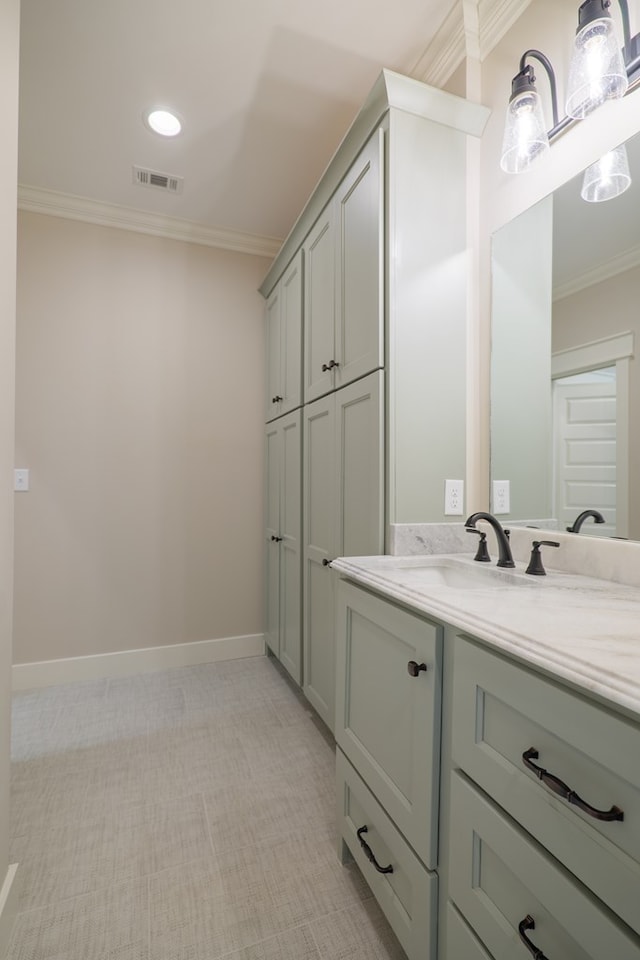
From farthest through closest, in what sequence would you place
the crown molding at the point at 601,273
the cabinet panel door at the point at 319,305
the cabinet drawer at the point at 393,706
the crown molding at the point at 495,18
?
the cabinet panel door at the point at 319,305 < the crown molding at the point at 495,18 < the crown molding at the point at 601,273 < the cabinet drawer at the point at 393,706

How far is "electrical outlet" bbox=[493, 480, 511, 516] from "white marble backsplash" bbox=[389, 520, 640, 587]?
53 millimetres

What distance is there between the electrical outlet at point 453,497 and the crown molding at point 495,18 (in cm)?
151

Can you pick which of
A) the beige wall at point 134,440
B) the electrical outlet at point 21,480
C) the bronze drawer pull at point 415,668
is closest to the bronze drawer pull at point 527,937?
the bronze drawer pull at point 415,668

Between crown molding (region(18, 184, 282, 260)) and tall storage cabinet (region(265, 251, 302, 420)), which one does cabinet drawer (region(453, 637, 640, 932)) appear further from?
crown molding (region(18, 184, 282, 260))

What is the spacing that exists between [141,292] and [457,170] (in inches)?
76.6

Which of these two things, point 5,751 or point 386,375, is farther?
point 386,375

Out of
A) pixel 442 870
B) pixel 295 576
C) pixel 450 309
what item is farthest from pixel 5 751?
pixel 450 309

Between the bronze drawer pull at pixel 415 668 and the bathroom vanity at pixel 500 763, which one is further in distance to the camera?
the bronze drawer pull at pixel 415 668

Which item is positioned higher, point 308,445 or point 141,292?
point 141,292

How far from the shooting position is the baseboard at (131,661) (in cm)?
247

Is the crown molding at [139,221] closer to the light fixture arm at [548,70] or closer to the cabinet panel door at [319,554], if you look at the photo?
the cabinet panel door at [319,554]

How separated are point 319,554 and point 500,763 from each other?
50.4 inches

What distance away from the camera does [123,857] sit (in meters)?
1.34

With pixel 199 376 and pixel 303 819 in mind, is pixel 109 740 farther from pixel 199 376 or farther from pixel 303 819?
pixel 199 376
